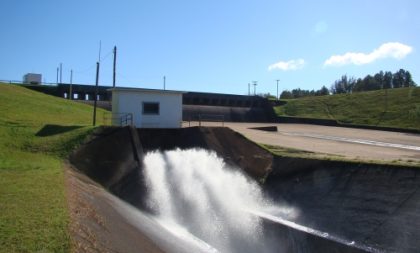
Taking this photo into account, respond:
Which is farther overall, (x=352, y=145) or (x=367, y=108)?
(x=367, y=108)

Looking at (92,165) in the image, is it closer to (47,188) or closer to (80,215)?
(47,188)

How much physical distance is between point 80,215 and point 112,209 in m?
3.82

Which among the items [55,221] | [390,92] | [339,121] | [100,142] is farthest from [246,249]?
[390,92]

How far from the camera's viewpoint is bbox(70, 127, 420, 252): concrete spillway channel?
1407 cm

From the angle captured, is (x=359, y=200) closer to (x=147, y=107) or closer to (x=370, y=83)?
(x=147, y=107)

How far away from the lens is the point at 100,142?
22.2m

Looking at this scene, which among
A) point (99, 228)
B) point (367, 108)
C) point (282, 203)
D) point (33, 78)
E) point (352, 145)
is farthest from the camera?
point (33, 78)

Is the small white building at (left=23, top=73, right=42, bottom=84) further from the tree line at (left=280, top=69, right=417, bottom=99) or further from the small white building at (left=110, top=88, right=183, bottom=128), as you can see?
the tree line at (left=280, top=69, right=417, bottom=99)

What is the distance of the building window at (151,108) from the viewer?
29.0 m

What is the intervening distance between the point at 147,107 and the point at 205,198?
413 inches

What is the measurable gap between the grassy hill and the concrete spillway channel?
32.4 m

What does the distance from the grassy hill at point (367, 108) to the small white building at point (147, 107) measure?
102 feet

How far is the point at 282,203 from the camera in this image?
1983 cm

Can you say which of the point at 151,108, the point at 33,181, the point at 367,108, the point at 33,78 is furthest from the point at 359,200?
the point at 33,78
